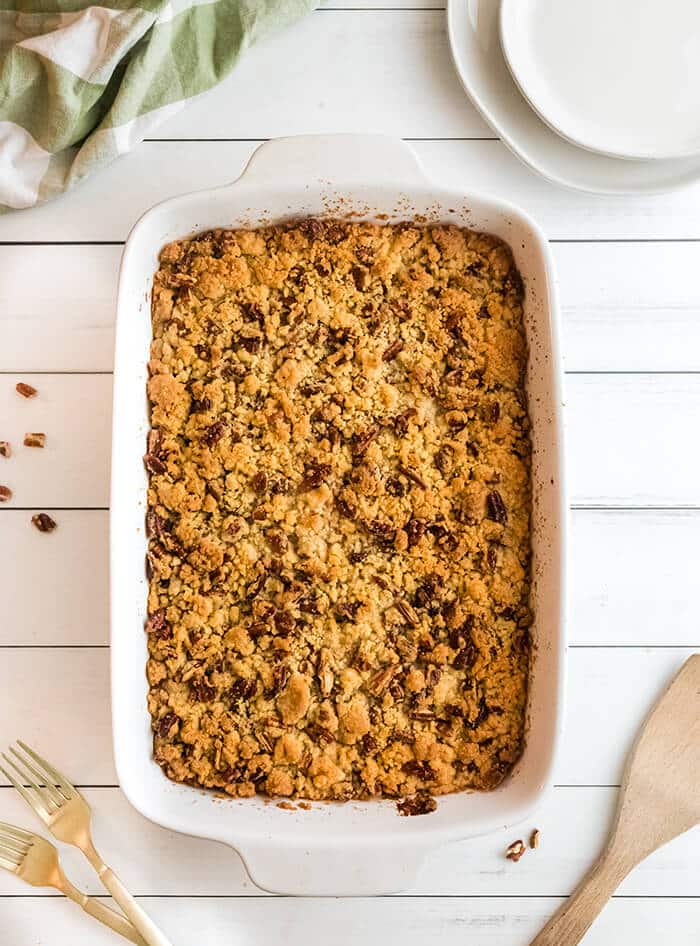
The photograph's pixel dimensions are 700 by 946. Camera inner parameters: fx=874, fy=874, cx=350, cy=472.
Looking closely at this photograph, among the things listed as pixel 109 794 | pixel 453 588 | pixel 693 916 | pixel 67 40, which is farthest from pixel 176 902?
pixel 67 40

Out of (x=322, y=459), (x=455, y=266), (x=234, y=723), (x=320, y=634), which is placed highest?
(x=455, y=266)

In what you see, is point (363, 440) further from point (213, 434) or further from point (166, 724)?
point (166, 724)

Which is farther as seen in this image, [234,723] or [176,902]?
[176,902]

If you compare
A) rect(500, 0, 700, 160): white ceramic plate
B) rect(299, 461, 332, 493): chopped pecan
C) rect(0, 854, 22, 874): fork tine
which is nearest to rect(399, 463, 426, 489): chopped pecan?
rect(299, 461, 332, 493): chopped pecan

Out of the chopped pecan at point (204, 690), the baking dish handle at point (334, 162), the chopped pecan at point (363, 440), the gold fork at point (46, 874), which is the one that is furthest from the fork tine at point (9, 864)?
the baking dish handle at point (334, 162)

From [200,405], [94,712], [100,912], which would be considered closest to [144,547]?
[200,405]

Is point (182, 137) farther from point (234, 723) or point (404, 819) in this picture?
point (404, 819)

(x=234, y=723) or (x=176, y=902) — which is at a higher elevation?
(x=234, y=723)
